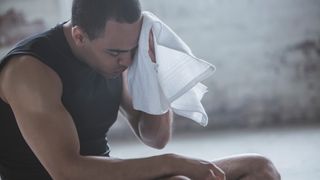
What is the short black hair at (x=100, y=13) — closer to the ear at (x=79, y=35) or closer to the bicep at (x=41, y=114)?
the ear at (x=79, y=35)

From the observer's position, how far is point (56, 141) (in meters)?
1.35

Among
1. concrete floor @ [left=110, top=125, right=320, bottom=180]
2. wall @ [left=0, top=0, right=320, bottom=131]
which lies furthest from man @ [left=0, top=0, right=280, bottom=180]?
wall @ [left=0, top=0, right=320, bottom=131]

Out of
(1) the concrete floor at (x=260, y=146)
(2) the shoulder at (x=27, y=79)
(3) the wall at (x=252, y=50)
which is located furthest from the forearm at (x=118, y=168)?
(3) the wall at (x=252, y=50)

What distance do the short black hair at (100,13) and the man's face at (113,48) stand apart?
14mm

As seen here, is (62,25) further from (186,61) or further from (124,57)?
(186,61)

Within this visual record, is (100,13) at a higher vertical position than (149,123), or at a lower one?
higher

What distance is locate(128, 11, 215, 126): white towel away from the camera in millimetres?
1542

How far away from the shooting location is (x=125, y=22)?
148cm

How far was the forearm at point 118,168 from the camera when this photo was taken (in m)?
1.35

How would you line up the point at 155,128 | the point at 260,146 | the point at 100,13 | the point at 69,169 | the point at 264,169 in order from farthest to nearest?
the point at 260,146
the point at 155,128
the point at 264,169
the point at 100,13
the point at 69,169

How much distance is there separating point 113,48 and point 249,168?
54 cm

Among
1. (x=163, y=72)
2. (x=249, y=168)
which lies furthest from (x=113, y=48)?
(x=249, y=168)

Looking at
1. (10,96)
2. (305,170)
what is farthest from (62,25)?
(305,170)

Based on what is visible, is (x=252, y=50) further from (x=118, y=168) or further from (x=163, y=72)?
(x=118, y=168)
